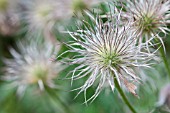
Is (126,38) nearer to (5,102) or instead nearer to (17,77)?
(17,77)

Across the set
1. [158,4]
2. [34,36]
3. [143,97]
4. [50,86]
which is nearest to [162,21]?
[158,4]

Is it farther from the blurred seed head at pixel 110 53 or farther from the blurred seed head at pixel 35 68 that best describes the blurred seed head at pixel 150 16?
the blurred seed head at pixel 35 68

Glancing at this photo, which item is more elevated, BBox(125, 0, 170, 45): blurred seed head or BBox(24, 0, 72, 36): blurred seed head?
BBox(24, 0, 72, 36): blurred seed head

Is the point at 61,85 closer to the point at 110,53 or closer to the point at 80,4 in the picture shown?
the point at 80,4

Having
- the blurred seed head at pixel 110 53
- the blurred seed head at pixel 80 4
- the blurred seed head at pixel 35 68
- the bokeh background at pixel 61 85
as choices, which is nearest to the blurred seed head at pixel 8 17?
the bokeh background at pixel 61 85

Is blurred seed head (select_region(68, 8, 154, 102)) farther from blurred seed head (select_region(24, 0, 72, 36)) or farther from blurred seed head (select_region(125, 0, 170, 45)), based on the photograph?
blurred seed head (select_region(24, 0, 72, 36))

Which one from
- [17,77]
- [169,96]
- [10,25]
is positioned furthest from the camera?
[10,25]

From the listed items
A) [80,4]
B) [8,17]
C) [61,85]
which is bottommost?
[61,85]

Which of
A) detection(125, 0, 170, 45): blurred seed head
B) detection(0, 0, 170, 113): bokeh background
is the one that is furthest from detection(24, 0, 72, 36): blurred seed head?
detection(125, 0, 170, 45): blurred seed head

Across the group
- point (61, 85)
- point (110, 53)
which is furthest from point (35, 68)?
point (110, 53)
